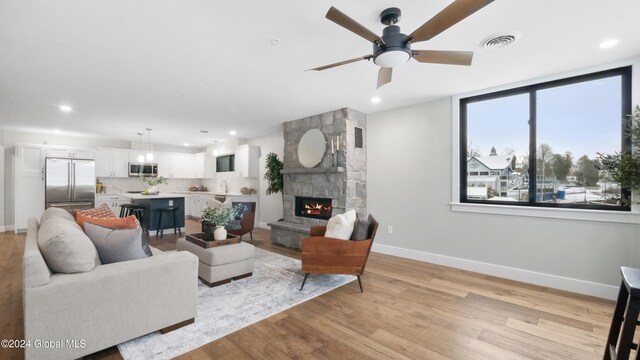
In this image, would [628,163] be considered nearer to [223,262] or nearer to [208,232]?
[223,262]

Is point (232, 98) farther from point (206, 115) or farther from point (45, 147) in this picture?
point (45, 147)

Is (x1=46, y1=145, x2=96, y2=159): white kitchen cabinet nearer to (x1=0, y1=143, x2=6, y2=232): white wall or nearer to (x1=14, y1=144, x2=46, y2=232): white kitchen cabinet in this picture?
(x1=14, y1=144, x2=46, y2=232): white kitchen cabinet

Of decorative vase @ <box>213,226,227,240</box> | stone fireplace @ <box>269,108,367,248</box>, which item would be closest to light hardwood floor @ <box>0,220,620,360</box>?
decorative vase @ <box>213,226,227,240</box>

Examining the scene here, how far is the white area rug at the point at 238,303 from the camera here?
2.06m

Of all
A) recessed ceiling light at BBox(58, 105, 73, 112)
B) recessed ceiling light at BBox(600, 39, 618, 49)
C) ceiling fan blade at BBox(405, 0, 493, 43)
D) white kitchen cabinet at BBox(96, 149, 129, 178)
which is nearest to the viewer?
ceiling fan blade at BBox(405, 0, 493, 43)

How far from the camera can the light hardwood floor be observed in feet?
6.66

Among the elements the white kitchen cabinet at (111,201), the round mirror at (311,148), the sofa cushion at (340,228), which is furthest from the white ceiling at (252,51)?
the white kitchen cabinet at (111,201)

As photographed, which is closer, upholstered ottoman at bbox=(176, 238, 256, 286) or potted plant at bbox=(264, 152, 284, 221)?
upholstered ottoman at bbox=(176, 238, 256, 286)

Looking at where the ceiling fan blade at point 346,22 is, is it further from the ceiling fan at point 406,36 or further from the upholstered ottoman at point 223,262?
the upholstered ottoman at point 223,262

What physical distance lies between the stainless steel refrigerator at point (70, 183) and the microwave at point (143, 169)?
911mm

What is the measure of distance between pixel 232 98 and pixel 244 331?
320 cm

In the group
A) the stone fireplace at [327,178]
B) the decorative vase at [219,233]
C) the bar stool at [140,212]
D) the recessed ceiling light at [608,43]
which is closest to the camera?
the recessed ceiling light at [608,43]

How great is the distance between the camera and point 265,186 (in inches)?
284

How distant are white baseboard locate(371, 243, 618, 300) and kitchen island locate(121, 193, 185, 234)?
16.0ft
